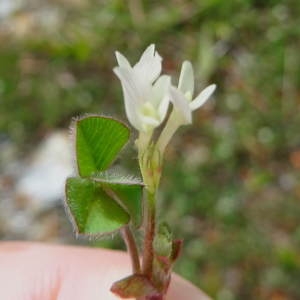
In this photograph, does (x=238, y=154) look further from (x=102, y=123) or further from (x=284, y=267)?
(x=102, y=123)

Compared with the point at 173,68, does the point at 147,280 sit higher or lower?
lower

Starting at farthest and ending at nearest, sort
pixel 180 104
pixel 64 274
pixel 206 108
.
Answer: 1. pixel 206 108
2. pixel 64 274
3. pixel 180 104

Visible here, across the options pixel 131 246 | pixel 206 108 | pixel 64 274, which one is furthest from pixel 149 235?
pixel 206 108

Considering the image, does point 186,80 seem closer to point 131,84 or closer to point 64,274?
point 131,84

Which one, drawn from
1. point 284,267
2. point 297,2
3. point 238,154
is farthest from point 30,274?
point 297,2

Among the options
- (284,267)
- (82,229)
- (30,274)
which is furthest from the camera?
(284,267)

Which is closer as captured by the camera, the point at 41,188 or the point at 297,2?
the point at 41,188

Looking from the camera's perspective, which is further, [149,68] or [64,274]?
[64,274]

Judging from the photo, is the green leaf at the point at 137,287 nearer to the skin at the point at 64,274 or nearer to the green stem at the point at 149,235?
the green stem at the point at 149,235

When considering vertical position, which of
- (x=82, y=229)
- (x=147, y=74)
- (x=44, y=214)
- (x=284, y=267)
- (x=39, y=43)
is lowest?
(x=284, y=267)
